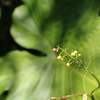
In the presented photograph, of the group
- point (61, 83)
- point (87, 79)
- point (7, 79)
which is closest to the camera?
point (87, 79)

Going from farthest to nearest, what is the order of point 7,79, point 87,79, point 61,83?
1. point 7,79
2. point 61,83
3. point 87,79

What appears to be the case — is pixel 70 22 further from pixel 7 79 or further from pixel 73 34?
pixel 7 79

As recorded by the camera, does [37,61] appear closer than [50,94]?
No

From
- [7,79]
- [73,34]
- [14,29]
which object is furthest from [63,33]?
[7,79]

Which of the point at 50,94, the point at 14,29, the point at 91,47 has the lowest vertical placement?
the point at 50,94

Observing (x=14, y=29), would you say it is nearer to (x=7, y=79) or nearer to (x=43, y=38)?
(x=43, y=38)

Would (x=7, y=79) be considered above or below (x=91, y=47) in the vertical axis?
below
